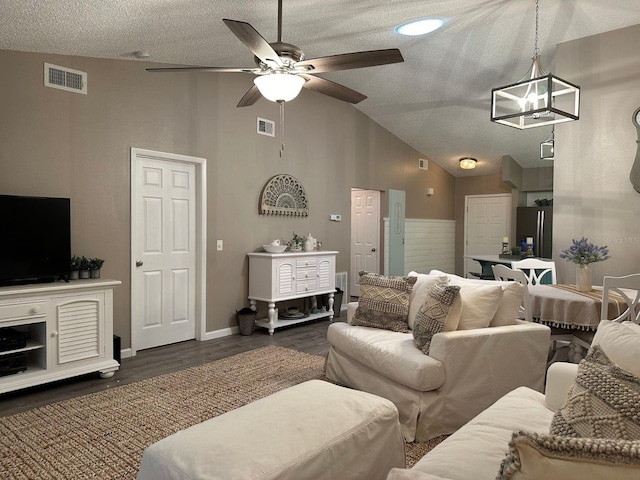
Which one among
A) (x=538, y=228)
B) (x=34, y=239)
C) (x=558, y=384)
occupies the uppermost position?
(x=538, y=228)

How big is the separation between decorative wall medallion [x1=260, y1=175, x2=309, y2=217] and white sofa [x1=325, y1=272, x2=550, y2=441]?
115 inches

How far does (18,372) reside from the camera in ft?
11.0

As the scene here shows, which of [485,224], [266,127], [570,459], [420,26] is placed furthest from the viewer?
[485,224]

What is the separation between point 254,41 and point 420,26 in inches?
101

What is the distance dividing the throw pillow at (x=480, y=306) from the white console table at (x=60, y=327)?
8.93 feet

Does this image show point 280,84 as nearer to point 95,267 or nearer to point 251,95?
point 251,95

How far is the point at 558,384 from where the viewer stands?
1965 mm

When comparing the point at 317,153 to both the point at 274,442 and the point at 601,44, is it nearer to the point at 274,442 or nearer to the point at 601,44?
the point at 601,44

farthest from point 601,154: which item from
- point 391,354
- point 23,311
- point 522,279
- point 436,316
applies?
point 23,311

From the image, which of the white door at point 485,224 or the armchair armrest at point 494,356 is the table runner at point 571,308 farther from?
the white door at point 485,224

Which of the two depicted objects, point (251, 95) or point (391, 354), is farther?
point (251, 95)

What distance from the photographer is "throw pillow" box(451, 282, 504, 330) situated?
2965 mm

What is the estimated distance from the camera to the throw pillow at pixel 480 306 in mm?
2965

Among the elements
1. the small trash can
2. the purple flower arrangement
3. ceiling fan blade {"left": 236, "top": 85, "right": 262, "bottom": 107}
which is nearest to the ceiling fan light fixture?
ceiling fan blade {"left": 236, "top": 85, "right": 262, "bottom": 107}
